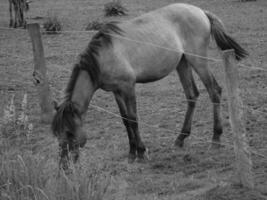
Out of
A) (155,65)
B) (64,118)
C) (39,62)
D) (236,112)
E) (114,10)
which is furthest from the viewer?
(114,10)

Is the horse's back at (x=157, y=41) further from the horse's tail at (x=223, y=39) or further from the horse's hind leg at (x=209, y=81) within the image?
the horse's hind leg at (x=209, y=81)

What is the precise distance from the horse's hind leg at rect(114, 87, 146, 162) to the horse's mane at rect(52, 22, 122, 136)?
0.38 metres

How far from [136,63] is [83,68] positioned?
0.72m

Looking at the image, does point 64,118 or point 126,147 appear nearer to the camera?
point 64,118

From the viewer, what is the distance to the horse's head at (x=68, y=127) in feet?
19.2

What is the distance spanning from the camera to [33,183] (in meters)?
4.47

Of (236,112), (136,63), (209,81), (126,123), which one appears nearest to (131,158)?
(126,123)

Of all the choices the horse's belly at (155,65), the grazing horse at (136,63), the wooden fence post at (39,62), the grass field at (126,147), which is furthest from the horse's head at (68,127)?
the wooden fence post at (39,62)

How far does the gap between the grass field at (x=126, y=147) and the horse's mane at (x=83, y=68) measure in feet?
0.90

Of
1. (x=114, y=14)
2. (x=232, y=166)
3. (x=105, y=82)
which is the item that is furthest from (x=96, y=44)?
(x=114, y=14)

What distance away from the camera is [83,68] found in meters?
Answer: 6.24

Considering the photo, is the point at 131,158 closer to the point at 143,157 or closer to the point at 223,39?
the point at 143,157

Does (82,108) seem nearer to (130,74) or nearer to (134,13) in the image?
(130,74)

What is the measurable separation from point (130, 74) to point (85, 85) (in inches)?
22.7
